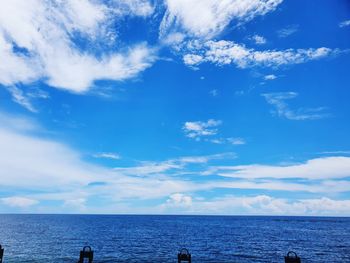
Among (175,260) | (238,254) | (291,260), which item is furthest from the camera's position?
(238,254)

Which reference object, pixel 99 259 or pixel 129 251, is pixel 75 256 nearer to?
pixel 99 259

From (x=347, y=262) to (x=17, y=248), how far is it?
53.3 m

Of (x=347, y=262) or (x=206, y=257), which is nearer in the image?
(x=347, y=262)

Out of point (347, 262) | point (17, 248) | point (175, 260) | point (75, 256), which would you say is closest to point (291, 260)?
point (175, 260)

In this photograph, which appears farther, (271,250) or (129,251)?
(271,250)

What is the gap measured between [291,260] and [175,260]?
946 inches

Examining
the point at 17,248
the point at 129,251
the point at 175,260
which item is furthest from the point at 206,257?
the point at 17,248

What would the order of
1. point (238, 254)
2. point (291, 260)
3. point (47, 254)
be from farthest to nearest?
point (238, 254) < point (47, 254) < point (291, 260)

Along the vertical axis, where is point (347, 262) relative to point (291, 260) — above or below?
below

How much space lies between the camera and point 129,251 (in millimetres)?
53188

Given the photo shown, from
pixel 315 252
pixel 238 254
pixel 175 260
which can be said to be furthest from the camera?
pixel 315 252

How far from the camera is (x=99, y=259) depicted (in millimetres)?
44969

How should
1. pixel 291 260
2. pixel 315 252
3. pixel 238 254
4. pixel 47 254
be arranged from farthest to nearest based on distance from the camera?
pixel 315 252 < pixel 238 254 < pixel 47 254 < pixel 291 260

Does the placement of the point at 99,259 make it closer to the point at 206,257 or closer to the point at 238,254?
the point at 206,257
